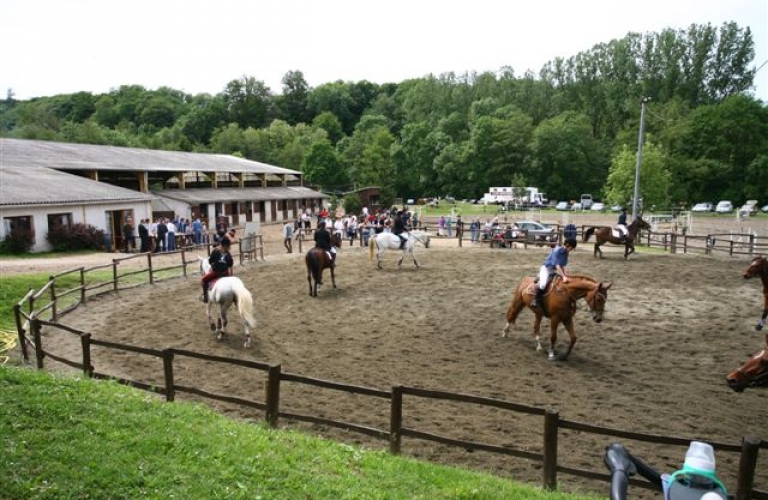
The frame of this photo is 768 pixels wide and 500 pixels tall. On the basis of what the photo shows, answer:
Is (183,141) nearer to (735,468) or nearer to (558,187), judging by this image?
(558,187)

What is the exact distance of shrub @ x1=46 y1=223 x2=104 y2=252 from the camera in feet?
78.8

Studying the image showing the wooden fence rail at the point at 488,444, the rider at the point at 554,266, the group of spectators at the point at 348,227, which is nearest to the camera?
the wooden fence rail at the point at 488,444

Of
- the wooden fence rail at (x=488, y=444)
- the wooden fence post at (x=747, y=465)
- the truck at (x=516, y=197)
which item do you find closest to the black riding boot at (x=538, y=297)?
the wooden fence rail at (x=488, y=444)

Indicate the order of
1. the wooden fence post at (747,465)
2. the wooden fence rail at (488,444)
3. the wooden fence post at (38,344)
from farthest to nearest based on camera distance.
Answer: the wooden fence post at (38,344), the wooden fence rail at (488,444), the wooden fence post at (747,465)

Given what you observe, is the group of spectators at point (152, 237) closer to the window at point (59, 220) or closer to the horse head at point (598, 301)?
the window at point (59, 220)

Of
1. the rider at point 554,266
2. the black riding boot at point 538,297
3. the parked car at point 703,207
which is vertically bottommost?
the parked car at point 703,207

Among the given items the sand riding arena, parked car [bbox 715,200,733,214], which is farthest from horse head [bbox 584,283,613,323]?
parked car [bbox 715,200,733,214]

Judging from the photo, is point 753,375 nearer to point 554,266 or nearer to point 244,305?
point 554,266

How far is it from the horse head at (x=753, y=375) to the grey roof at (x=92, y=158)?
3349cm

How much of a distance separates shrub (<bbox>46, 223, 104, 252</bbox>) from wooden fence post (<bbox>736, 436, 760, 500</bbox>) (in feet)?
85.1

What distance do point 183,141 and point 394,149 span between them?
104 ft

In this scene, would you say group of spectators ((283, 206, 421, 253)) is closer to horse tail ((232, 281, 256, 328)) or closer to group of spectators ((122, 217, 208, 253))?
group of spectators ((122, 217, 208, 253))

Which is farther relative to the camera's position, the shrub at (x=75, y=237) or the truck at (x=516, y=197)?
the truck at (x=516, y=197)

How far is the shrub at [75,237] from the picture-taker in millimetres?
24031
